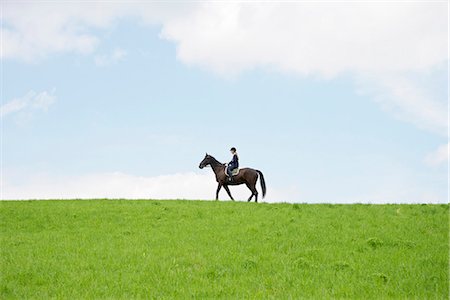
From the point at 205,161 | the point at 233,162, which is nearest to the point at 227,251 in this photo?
the point at 233,162

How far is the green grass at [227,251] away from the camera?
12688mm

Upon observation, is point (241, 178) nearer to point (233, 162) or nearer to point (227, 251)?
point (233, 162)

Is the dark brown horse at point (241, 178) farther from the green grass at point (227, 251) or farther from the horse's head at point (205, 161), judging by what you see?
the green grass at point (227, 251)

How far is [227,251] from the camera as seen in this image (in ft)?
53.3

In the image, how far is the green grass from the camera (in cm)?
1269

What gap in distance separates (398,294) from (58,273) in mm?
9202

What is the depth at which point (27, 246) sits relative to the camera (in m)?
18.9

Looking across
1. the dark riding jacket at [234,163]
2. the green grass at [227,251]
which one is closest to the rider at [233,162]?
the dark riding jacket at [234,163]

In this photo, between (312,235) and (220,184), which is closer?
(312,235)

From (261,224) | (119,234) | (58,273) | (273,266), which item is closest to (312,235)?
(261,224)

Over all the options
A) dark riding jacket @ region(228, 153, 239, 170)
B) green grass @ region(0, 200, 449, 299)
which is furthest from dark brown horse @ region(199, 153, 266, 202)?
green grass @ region(0, 200, 449, 299)

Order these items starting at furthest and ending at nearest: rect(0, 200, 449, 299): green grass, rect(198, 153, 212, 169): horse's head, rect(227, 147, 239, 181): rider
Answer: rect(198, 153, 212, 169): horse's head < rect(227, 147, 239, 181): rider < rect(0, 200, 449, 299): green grass

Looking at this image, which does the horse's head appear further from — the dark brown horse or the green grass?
the green grass

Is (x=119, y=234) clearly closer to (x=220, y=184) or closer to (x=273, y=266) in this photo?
(x=273, y=266)
